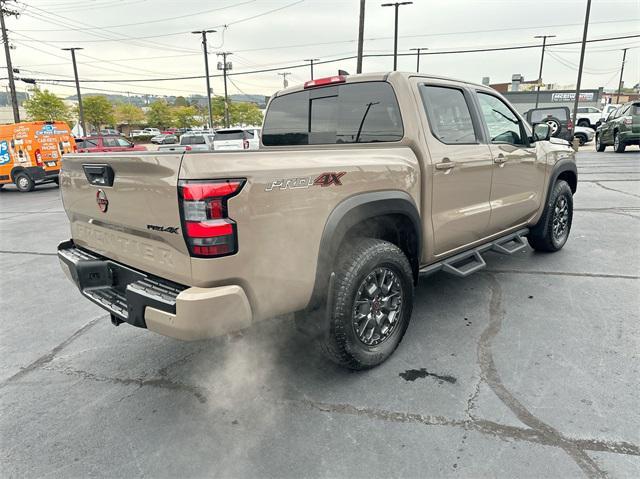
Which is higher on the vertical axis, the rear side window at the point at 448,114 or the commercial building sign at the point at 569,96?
the commercial building sign at the point at 569,96

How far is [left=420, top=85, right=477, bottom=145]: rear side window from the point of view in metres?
3.22

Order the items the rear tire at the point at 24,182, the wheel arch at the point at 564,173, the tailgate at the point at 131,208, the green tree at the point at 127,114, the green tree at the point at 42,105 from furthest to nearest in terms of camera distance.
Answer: the green tree at the point at 127,114 → the green tree at the point at 42,105 → the rear tire at the point at 24,182 → the wheel arch at the point at 564,173 → the tailgate at the point at 131,208

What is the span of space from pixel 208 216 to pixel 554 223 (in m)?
4.58

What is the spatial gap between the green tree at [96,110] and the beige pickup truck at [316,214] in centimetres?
6718

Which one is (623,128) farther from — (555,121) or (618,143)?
(555,121)

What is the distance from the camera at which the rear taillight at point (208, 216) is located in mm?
1951

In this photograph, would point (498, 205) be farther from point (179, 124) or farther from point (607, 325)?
point (179, 124)

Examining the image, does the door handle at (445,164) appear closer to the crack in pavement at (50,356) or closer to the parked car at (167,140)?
the crack in pavement at (50,356)

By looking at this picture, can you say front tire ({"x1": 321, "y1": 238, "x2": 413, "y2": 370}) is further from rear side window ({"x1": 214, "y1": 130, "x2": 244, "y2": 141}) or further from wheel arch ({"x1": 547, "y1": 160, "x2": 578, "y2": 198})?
rear side window ({"x1": 214, "y1": 130, "x2": 244, "y2": 141})

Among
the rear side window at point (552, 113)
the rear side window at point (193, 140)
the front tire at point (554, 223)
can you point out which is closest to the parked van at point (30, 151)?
the rear side window at point (193, 140)

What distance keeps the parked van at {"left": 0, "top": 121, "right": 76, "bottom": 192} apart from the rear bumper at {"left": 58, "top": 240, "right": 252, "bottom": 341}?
14.0 m

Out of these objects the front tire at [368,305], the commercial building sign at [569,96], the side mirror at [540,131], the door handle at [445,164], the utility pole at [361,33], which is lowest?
the front tire at [368,305]

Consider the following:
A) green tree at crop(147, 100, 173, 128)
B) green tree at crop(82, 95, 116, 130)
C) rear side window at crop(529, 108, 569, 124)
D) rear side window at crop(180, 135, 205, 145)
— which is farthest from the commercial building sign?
green tree at crop(147, 100, 173, 128)

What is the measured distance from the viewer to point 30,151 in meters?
13.9
